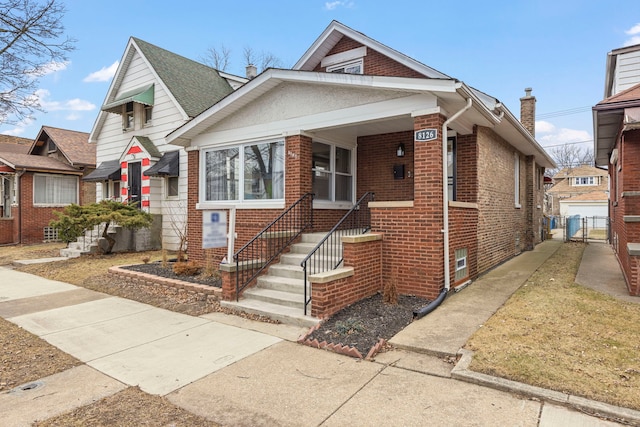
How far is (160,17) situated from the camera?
576 inches

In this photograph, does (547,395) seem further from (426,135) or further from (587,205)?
(587,205)

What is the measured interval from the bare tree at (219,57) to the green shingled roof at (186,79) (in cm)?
1710

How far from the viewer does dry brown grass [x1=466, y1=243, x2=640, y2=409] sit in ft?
11.3

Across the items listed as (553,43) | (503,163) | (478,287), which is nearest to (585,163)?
(553,43)

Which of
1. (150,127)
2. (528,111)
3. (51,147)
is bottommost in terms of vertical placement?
(150,127)

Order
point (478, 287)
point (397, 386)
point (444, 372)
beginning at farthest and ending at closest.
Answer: point (478, 287) → point (444, 372) → point (397, 386)

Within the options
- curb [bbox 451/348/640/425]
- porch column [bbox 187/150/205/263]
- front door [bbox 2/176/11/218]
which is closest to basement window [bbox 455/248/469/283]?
curb [bbox 451/348/640/425]

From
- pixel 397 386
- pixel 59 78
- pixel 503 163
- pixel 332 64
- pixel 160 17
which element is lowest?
pixel 397 386

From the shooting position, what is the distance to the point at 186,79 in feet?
49.6

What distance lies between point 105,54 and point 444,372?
17.7 m

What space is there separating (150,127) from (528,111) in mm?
14369

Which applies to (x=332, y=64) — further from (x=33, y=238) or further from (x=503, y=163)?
(x=33, y=238)

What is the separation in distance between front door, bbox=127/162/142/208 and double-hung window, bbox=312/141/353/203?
8.49 metres

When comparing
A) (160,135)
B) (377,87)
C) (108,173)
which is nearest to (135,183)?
(108,173)
